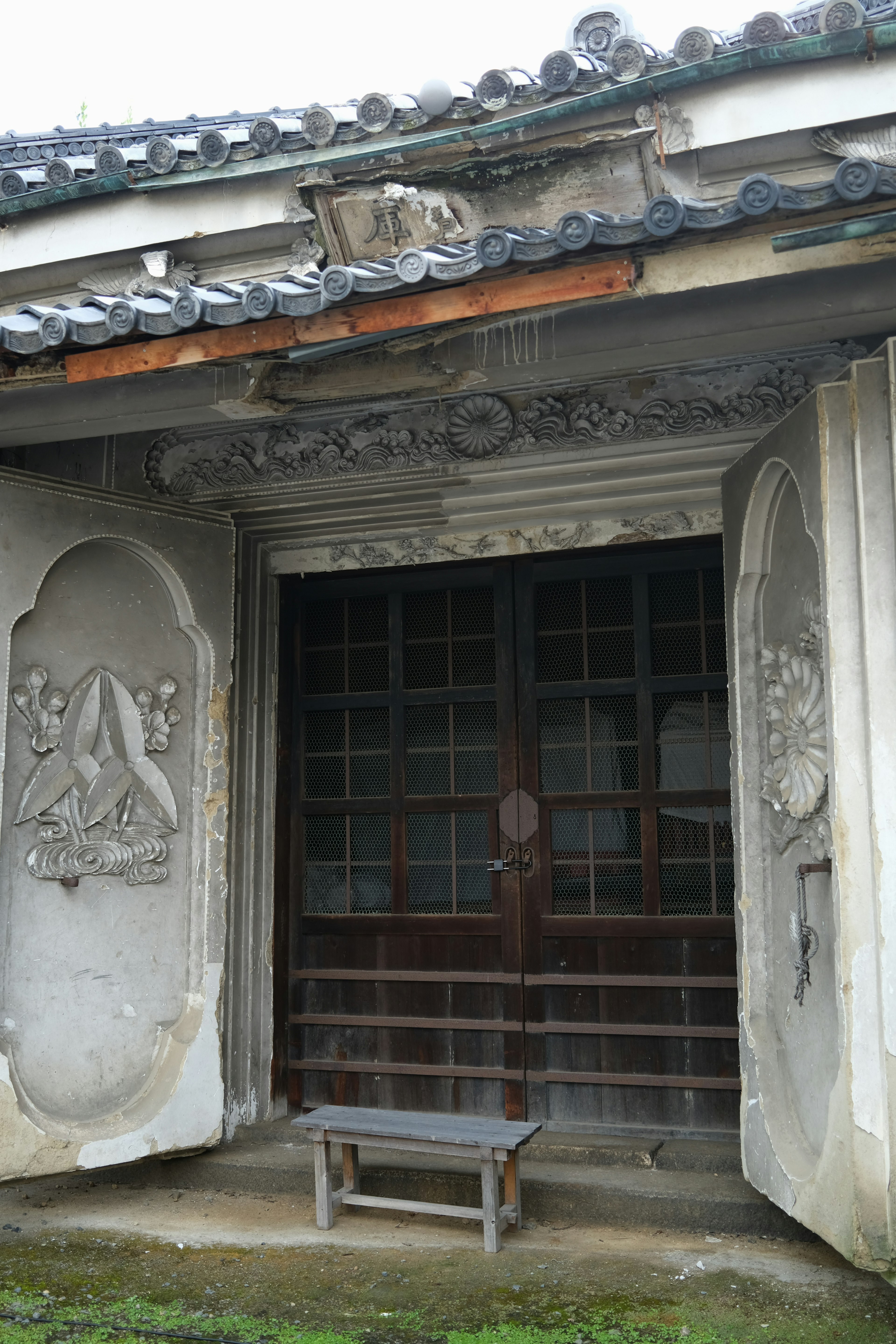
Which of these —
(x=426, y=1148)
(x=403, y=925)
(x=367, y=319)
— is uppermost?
(x=367, y=319)

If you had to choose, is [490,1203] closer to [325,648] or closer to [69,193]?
[325,648]

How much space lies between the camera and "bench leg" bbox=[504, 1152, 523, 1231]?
165 inches

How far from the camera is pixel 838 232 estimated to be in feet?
9.87

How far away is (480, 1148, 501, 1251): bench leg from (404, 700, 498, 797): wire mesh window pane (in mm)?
1793

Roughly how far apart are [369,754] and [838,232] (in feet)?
11.1

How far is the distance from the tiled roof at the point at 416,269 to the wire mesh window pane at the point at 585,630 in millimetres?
2018

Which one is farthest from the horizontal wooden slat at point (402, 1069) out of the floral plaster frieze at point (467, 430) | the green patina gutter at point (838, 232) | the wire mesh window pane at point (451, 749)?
the green patina gutter at point (838, 232)

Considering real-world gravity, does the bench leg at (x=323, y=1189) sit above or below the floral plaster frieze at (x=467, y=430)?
below

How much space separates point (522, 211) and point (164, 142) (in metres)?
1.61

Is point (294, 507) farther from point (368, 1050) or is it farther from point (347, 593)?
point (368, 1050)

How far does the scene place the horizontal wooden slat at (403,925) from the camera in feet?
17.4

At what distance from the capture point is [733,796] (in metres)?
4.25

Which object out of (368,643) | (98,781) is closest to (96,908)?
(98,781)

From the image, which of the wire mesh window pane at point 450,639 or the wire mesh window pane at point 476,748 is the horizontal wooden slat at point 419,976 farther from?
the wire mesh window pane at point 450,639
